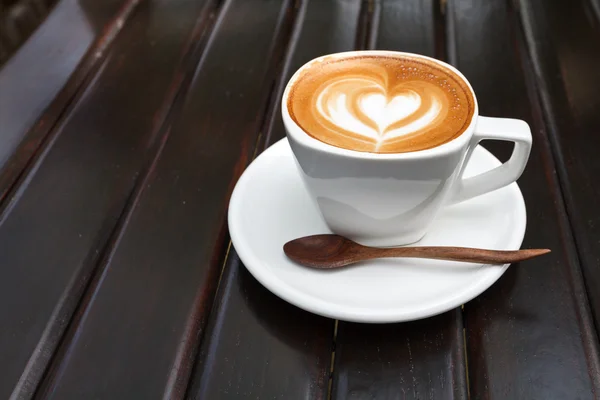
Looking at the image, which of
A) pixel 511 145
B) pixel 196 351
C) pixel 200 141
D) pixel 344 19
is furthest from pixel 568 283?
pixel 344 19

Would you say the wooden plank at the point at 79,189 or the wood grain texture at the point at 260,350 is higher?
the wooden plank at the point at 79,189

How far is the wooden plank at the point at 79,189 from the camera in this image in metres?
0.48

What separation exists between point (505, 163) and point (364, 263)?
6.2 inches

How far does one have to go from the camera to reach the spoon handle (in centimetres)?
46

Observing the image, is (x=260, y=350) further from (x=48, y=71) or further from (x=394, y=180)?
(x=48, y=71)

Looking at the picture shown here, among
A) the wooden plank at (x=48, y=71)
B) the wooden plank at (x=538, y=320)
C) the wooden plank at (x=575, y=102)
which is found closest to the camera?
the wooden plank at (x=538, y=320)

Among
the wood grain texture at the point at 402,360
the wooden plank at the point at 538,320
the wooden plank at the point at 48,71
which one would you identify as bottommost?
the wooden plank at the point at 538,320

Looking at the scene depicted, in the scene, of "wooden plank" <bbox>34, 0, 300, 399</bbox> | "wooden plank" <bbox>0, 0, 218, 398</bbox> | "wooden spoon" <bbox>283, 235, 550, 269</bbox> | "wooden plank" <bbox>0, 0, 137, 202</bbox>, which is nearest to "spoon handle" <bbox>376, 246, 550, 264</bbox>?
"wooden spoon" <bbox>283, 235, 550, 269</bbox>

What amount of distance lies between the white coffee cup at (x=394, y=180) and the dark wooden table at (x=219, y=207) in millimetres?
83

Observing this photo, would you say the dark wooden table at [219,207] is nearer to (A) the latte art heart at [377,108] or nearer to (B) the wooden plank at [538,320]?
(B) the wooden plank at [538,320]

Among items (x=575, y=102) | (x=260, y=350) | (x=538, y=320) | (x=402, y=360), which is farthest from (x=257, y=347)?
(x=575, y=102)

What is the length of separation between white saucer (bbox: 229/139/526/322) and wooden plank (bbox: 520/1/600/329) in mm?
67

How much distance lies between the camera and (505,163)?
0.50 meters

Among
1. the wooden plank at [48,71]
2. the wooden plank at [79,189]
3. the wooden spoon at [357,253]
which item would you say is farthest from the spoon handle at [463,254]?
the wooden plank at [48,71]
